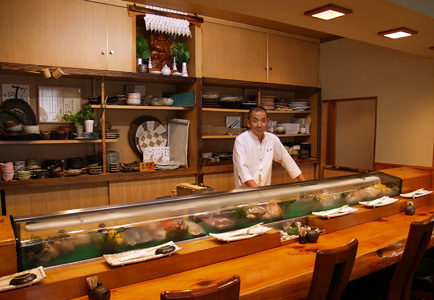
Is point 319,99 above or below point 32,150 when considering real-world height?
above

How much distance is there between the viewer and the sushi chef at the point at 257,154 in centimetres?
347

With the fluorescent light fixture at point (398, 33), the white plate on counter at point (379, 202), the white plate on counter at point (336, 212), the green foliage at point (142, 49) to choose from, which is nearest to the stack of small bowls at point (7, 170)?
the green foliage at point (142, 49)

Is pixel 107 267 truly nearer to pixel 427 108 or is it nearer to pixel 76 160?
pixel 76 160

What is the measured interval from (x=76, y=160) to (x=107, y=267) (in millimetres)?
2276

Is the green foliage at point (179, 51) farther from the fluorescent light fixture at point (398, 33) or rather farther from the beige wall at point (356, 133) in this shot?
the beige wall at point (356, 133)

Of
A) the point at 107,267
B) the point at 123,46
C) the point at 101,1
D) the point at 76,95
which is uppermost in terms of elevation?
the point at 101,1

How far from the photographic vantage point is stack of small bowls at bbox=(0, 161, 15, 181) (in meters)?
3.21

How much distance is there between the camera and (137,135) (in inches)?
165

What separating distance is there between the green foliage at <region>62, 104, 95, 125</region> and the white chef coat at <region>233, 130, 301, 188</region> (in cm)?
154

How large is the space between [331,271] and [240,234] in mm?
629

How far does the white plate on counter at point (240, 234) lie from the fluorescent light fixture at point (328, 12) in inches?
61.8

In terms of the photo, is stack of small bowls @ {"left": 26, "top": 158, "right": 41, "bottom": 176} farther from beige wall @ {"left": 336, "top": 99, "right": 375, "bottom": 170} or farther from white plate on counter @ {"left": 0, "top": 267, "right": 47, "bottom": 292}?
beige wall @ {"left": 336, "top": 99, "right": 375, "bottom": 170}

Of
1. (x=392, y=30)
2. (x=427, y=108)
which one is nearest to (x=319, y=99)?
(x=427, y=108)

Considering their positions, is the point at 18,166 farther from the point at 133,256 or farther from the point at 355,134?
the point at 355,134
